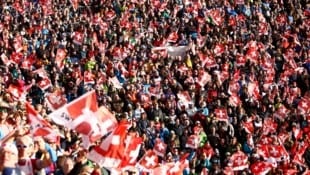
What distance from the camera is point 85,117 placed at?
433 inches

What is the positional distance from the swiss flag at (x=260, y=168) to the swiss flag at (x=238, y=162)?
15cm

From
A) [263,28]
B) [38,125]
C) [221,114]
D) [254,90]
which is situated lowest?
[254,90]

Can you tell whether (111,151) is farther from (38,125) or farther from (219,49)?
(219,49)

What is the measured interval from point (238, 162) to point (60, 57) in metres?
7.09

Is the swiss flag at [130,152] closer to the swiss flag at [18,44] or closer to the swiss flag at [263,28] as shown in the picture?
the swiss flag at [18,44]

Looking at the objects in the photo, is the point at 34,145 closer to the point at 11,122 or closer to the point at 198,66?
the point at 11,122

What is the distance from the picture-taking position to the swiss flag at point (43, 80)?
2041 centimetres

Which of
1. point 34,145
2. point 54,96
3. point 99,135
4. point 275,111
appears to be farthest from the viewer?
point 275,111

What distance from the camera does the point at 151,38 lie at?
27047 mm

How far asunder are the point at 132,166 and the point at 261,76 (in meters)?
13.2

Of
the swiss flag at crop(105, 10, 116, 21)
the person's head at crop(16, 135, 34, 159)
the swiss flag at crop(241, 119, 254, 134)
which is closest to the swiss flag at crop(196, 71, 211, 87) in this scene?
the swiss flag at crop(241, 119, 254, 134)

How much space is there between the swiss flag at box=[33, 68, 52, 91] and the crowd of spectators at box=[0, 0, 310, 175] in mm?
150

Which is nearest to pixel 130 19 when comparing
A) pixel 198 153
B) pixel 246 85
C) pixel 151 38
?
pixel 151 38

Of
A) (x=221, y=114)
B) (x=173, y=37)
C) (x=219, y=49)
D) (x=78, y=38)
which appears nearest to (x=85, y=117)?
(x=221, y=114)
